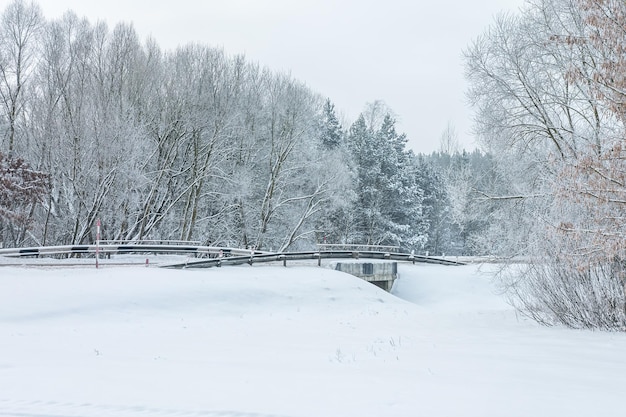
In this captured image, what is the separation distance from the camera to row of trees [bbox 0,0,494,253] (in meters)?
29.3

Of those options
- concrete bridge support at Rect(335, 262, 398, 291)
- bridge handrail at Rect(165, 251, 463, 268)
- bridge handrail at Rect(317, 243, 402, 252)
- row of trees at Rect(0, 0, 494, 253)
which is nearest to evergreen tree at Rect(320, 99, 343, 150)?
row of trees at Rect(0, 0, 494, 253)

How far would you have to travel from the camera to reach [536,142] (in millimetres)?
16734

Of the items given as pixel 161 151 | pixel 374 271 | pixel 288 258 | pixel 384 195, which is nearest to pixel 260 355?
pixel 288 258

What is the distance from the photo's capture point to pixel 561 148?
1566 cm

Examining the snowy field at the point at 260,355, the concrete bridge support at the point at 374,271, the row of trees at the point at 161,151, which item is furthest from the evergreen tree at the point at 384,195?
the snowy field at the point at 260,355

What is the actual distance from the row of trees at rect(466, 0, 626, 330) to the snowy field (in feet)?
4.01

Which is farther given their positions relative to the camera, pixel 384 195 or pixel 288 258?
pixel 384 195

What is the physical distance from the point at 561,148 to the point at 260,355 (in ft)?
36.7

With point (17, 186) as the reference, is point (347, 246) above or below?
below

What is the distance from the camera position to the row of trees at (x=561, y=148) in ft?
32.4

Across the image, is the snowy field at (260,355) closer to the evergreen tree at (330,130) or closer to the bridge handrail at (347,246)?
the bridge handrail at (347,246)

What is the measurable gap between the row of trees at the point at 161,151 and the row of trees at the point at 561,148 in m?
8.08

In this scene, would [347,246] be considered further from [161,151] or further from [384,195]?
[384,195]

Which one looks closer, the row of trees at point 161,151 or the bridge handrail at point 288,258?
the bridge handrail at point 288,258
